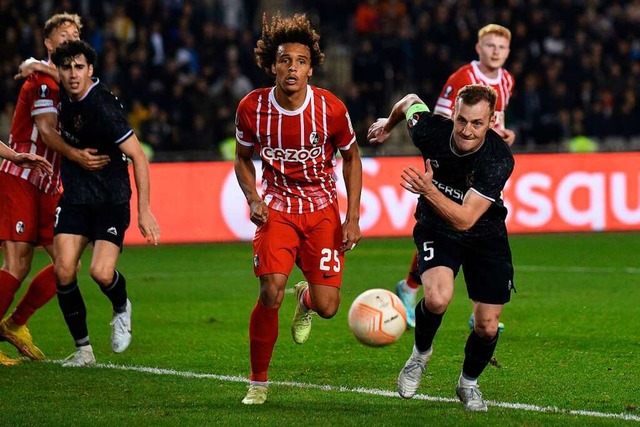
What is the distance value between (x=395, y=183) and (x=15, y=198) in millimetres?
9738

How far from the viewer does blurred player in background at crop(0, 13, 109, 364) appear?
8539 mm

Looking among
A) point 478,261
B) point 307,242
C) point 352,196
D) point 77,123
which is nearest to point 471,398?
point 478,261

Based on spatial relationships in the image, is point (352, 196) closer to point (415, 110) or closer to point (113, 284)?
point (415, 110)

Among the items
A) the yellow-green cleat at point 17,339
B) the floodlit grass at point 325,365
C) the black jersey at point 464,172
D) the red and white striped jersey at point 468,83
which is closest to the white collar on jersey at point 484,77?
the red and white striped jersey at point 468,83

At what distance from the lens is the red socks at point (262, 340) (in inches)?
286

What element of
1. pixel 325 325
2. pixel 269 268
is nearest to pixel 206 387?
pixel 269 268

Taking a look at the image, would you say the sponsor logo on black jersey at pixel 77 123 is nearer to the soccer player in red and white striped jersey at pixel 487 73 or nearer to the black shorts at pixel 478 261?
the black shorts at pixel 478 261

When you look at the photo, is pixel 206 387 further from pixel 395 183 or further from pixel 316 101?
pixel 395 183

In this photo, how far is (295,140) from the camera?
7375 mm

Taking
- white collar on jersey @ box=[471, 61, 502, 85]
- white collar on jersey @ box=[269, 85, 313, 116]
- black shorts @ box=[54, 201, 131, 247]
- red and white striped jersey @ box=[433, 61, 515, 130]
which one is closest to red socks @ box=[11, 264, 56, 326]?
black shorts @ box=[54, 201, 131, 247]

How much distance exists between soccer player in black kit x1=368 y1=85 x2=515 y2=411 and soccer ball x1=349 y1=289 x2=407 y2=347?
2.73 feet

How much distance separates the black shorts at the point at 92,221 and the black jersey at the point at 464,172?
216 cm

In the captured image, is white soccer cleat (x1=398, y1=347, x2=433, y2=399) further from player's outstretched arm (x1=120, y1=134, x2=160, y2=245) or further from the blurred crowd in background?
the blurred crowd in background

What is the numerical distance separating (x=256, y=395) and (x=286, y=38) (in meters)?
2.11
